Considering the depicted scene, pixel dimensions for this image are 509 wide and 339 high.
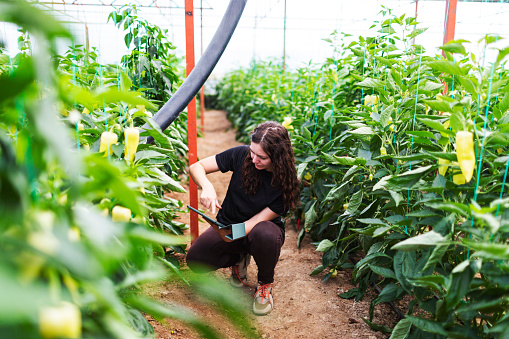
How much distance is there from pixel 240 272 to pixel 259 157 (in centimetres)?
65

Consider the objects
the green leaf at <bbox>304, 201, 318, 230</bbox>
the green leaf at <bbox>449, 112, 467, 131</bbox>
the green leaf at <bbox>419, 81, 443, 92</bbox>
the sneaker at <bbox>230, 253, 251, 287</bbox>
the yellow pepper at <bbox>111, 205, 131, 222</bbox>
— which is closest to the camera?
the yellow pepper at <bbox>111, 205, 131, 222</bbox>

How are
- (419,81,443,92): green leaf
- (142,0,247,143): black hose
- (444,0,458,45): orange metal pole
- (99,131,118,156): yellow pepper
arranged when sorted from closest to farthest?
(99,131,118,156): yellow pepper
(419,81,443,92): green leaf
(142,0,247,143): black hose
(444,0,458,45): orange metal pole

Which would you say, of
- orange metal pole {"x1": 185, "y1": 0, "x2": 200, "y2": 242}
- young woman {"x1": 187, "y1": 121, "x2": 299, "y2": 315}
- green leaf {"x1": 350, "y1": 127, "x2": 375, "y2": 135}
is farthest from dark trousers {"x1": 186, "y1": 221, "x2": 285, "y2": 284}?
green leaf {"x1": 350, "y1": 127, "x2": 375, "y2": 135}

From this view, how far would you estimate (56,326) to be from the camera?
0.37 m

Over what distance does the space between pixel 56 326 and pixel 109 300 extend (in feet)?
0.16

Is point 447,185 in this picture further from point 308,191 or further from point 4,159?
point 308,191

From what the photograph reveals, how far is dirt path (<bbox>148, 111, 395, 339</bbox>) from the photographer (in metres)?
1.65

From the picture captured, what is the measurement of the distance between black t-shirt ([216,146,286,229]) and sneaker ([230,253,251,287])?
0.23 metres

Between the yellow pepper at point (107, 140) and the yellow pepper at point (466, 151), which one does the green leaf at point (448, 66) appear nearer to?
the yellow pepper at point (466, 151)

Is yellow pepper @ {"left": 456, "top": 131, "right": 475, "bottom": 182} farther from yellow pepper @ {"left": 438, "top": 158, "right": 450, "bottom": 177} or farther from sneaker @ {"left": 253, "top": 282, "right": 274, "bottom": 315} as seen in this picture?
sneaker @ {"left": 253, "top": 282, "right": 274, "bottom": 315}

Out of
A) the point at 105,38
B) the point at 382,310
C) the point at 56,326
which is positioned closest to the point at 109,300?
the point at 56,326

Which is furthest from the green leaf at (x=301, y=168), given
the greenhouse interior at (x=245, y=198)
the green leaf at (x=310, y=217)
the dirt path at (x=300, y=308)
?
the dirt path at (x=300, y=308)

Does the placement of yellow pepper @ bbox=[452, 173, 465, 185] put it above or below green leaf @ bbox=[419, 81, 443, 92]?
below

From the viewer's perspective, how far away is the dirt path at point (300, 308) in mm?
1646
